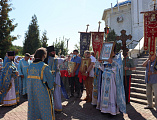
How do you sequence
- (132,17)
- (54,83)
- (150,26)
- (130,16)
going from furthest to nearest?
(130,16) → (132,17) → (150,26) → (54,83)

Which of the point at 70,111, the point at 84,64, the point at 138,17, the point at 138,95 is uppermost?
the point at 138,17

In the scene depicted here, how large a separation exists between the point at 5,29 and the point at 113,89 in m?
20.1

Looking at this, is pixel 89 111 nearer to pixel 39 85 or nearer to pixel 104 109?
pixel 104 109

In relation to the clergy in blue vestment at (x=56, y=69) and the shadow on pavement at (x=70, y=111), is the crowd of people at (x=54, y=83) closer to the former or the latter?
the clergy in blue vestment at (x=56, y=69)

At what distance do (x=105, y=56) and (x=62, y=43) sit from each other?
30836 mm

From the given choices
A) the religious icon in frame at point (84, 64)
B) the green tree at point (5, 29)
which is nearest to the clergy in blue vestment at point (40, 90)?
the religious icon in frame at point (84, 64)

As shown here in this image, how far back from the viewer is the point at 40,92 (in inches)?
138

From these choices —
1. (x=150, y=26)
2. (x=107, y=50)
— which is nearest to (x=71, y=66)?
(x=107, y=50)

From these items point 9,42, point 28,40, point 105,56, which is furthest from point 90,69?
point 28,40

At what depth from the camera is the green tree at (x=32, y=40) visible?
31.1m

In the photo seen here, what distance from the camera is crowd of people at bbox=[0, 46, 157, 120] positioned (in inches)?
139

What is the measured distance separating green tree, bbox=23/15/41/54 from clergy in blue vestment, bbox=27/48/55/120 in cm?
2835

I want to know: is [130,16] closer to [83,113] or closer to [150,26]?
[150,26]

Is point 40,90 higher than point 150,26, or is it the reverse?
point 150,26
